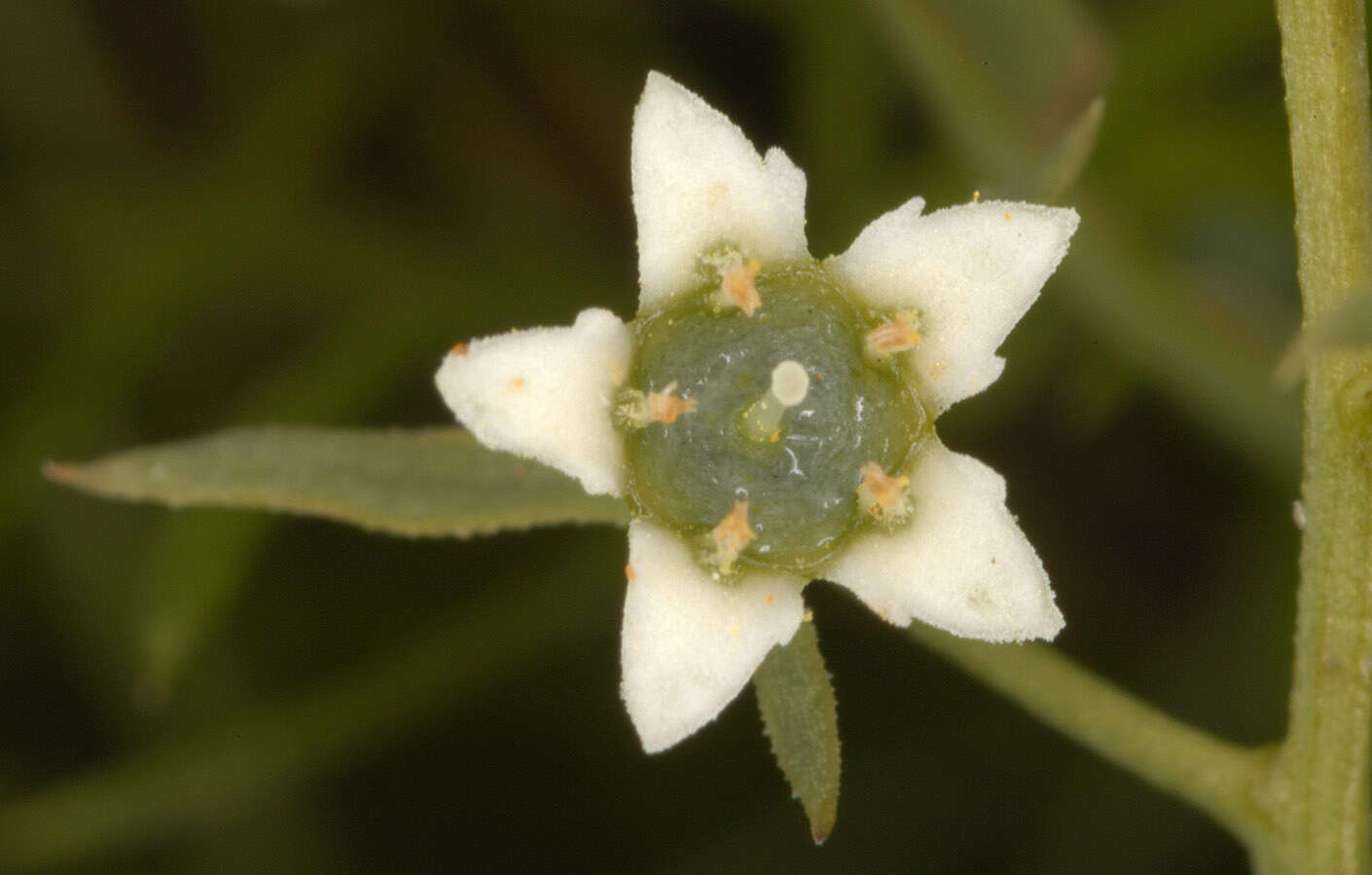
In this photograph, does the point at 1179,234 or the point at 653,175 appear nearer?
the point at 653,175

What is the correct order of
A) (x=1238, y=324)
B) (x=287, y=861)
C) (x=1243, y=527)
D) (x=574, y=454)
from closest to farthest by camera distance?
(x=574, y=454)
(x=1238, y=324)
(x=287, y=861)
(x=1243, y=527)

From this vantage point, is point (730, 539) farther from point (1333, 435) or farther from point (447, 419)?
point (447, 419)

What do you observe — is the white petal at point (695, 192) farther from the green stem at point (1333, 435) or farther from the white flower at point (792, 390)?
the green stem at point (1333, 435)

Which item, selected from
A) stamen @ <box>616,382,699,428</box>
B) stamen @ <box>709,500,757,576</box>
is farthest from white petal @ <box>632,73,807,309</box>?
stamen @ <box>709,500,757,576</box>

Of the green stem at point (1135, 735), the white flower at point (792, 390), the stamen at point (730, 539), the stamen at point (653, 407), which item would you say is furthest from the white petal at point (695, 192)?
the green stem at point (1135, 735)

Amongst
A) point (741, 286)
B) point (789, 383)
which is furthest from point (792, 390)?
point (741, 286)

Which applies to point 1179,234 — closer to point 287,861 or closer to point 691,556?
point 691,556

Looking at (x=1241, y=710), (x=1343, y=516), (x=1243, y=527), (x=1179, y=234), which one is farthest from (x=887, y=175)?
(x=1343, y=516)
